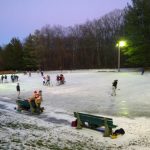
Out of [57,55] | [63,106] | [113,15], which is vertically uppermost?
[113,15]

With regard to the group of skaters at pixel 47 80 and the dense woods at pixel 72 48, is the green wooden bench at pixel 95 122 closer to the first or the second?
the group of skaters at pixel 47 80

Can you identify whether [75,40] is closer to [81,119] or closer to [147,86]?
[147,86]

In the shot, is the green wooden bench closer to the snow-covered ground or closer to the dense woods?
the snow-covered ground

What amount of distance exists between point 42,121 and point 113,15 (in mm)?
Result: 78668

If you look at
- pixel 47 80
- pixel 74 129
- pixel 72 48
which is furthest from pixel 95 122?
pixel 72 48

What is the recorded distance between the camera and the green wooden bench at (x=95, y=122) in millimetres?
15367

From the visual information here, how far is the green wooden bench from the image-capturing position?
50.4ft

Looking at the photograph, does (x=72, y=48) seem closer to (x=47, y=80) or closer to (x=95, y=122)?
(x=47, y=80)

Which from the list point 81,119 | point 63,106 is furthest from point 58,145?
point 63,106

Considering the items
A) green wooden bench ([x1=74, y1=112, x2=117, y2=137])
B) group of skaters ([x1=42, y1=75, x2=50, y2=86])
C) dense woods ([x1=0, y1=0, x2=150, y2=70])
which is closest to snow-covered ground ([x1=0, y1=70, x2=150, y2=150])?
green wooden bench ([x1=74, y1=112, x2=117, y2=137])

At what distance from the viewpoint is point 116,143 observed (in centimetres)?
1387

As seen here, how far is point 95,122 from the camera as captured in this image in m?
16.3

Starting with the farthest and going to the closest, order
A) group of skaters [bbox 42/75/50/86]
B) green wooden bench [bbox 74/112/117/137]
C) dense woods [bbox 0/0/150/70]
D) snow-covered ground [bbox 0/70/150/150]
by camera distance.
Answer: dense woods [bbox 0/0/150/70] < group of skaters [bbox 42/75/50/86] < green wooden bench [bbox 74/112/117/137] < snow-covered ground [bbox 0/70/150/150]

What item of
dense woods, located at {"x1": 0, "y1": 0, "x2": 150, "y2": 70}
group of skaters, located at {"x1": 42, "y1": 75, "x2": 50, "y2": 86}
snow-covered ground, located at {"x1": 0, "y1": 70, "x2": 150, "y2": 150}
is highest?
dense woods, located at {"x1": 0, "y1": 0, "x2": 150, "y2": 70}
